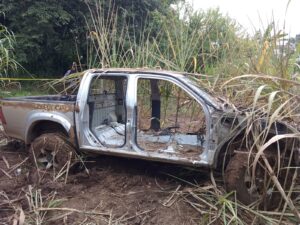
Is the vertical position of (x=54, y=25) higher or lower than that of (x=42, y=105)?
higher

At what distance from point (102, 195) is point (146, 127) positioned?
1.56 metres

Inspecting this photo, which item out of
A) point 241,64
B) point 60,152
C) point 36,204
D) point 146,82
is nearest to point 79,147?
point 60,152

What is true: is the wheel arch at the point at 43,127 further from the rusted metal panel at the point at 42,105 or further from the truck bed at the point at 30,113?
the rusted metal panel at the point at 42,105

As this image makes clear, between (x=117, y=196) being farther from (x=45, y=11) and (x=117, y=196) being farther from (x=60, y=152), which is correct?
(x=45, y=11)

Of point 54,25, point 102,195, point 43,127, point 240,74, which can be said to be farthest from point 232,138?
point 54,25

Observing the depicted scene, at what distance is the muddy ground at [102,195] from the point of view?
4.07m

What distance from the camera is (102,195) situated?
4605mm

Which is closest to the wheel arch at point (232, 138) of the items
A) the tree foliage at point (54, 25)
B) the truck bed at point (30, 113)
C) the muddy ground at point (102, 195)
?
the muddy ground at point (102, 195)

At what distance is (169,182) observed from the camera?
493 centimetres

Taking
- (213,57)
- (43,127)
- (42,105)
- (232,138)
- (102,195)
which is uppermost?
(213,57)

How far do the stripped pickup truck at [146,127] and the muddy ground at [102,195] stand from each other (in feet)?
1.17

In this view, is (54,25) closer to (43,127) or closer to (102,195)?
(43,127)

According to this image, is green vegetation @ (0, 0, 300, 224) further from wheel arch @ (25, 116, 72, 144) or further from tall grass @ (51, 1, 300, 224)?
wheel arch @ (25, 116, 72, 144)

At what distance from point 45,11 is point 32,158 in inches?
378
